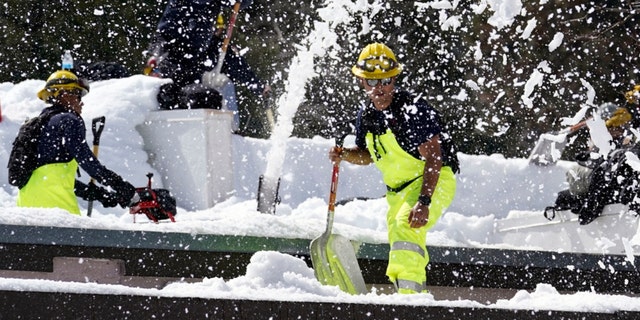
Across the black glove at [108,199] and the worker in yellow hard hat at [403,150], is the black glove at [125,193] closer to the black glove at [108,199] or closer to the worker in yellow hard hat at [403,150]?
the black glove at [108,199]

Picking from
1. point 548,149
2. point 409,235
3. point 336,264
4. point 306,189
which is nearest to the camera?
point 336,264

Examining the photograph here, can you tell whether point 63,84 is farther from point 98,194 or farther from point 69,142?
point 98,194

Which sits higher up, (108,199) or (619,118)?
(619,118)

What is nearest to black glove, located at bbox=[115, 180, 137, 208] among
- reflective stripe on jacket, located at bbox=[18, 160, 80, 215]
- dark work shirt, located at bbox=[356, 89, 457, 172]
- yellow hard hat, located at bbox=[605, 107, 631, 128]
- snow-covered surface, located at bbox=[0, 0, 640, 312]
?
reflective stripe on jacket, located at bbox=[18, 160, 80, 215]

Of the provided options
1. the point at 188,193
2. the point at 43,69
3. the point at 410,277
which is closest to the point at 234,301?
the point at 410,277

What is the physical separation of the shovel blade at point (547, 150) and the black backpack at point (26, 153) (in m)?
7.51

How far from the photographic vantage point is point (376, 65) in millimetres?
5824

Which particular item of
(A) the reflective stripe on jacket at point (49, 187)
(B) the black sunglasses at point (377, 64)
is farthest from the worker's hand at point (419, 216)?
(A) the reflective stripe on jacket at point (49, 187)

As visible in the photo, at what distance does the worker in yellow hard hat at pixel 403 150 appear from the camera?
5586 mm

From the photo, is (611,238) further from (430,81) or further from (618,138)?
Answer: (430,81)

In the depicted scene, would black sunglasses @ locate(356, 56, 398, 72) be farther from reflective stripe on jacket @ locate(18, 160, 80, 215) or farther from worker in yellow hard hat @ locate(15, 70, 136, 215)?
reflective stripe on jacket @ locate(18, 160, 80, 215)

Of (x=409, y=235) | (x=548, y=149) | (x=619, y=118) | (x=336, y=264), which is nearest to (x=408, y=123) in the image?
(x=409, y=235)

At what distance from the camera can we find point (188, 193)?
10.9 meters

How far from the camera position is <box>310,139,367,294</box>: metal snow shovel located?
5.27m
